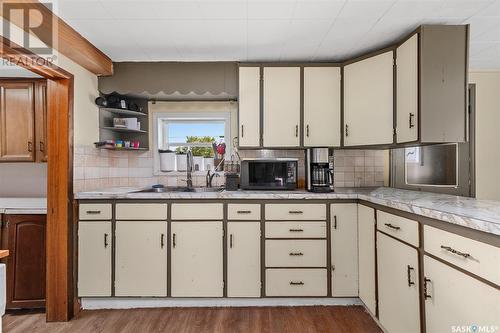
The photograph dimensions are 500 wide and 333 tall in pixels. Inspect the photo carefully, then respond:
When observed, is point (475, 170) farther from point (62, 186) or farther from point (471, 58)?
point (62, 186)

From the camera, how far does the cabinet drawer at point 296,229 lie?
2.42 m

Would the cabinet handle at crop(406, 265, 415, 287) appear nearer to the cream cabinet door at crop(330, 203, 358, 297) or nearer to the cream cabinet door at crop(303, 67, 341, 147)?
the cream cabinet door at crop(330, 203, 358, 297)

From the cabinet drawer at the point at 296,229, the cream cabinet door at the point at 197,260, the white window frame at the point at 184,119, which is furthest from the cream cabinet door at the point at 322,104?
the cream cabinet door at the point at 197,260

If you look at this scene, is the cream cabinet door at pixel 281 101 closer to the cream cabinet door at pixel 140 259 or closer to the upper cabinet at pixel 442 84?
the upper cabinet at pixel 442 84

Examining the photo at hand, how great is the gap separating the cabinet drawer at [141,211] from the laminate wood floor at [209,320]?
777 mm

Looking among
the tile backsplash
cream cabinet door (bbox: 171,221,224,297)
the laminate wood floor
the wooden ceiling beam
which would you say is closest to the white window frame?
the tile backsplash

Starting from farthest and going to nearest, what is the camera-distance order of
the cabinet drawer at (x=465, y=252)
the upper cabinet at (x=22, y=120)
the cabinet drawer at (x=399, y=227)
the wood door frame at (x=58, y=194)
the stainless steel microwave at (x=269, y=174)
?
the stainless steel microwave at (x=269, y=174)
the upper cabinet at (x=22, y=120)
the wood door frame at (x=58, y=194)
the cabinet drawer at (x=399, y=227)
the cabinet drawer at (x=465, y=252)

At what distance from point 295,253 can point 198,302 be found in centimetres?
93

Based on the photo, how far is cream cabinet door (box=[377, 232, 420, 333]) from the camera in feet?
5.38

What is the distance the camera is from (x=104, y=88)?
276 cm

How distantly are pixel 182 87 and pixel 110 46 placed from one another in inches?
26.5

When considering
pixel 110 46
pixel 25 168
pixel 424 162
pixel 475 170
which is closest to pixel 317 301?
pixel 424 162

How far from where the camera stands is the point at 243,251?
2.42 m

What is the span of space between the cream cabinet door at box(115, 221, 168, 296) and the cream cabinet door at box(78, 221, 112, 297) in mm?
84
